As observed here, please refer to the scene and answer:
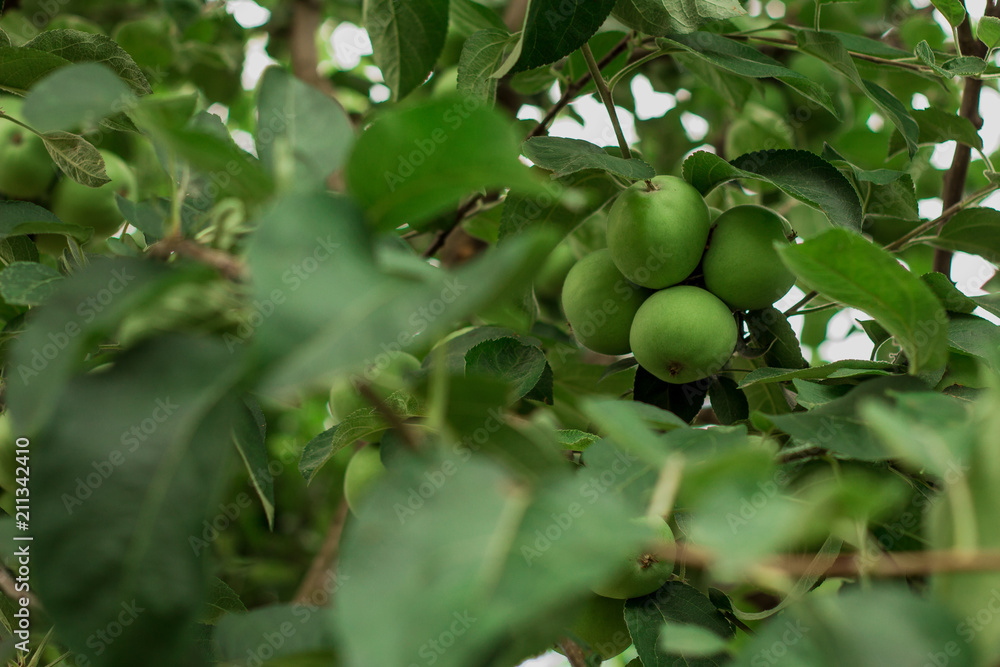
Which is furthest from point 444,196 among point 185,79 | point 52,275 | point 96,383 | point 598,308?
point 185,79

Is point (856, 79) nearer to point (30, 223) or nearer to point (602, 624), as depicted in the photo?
point (602, 624)

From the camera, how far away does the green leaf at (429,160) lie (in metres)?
0.43

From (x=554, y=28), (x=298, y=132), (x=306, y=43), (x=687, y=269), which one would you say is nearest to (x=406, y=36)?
(x=554, y=28)

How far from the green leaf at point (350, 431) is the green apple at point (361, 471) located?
161 mm

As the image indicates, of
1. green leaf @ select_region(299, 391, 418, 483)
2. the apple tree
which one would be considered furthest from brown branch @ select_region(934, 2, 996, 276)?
green leaf @ select_region(299, 391, 418, 483)

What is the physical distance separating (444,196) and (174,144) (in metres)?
0.15

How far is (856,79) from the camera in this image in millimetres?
960

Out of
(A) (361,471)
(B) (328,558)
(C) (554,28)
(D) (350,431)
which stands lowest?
(B) (328,558)

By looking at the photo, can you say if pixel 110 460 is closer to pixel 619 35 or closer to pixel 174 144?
pixel 174 144

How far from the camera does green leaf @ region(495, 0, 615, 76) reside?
87 cm

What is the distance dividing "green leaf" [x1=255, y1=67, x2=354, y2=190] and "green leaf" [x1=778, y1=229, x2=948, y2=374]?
319mm

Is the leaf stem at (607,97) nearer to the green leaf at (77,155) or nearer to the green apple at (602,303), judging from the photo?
the green apple at (602,303)

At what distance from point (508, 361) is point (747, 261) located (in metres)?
0.30

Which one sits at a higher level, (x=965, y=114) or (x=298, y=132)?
(x=298, y=132)
